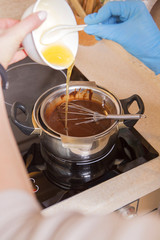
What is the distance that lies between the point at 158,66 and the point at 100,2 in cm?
47

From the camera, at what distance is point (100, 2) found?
1.17m

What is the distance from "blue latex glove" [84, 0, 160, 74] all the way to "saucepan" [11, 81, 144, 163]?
6.9 inches

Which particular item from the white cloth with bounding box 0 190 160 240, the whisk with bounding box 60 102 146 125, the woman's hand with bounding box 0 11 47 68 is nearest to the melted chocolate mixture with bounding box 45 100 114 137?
the whisk with bounding box 60 102 146 125

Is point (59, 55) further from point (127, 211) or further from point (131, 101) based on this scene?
point (127, 211)

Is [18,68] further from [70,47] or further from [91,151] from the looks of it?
[91,151]

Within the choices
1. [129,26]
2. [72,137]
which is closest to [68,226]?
[72,137]

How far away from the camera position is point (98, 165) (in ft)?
2.60

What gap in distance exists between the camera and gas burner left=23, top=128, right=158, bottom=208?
718mm

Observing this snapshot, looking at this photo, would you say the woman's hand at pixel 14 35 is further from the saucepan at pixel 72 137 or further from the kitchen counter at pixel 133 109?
the kitchen counter at pixel 133 109

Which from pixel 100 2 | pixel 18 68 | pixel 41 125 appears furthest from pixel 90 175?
pixel 100 2

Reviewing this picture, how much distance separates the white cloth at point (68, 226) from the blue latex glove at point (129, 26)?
597 mm

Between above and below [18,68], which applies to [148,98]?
below

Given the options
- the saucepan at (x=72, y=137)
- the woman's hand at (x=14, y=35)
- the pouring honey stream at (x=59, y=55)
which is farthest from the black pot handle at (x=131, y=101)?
the woman's hand at (x=14, y=35)

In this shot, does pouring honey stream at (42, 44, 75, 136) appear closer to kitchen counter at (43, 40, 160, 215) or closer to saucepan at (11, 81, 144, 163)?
saucepan at (11, 81, 144, 163)
